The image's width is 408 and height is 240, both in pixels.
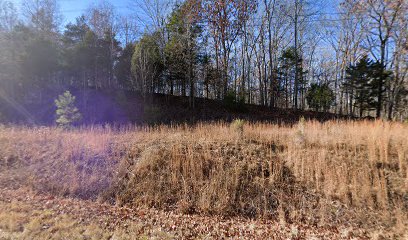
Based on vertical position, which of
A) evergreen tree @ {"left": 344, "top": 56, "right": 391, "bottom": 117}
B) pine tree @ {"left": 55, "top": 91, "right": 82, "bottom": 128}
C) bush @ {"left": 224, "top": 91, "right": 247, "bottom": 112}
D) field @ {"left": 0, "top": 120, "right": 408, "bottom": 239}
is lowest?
field @ {"left": 0, "top": 120, "right": 408, "bottom": 239}

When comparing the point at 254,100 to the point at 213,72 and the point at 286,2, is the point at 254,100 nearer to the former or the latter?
the point at 213,72

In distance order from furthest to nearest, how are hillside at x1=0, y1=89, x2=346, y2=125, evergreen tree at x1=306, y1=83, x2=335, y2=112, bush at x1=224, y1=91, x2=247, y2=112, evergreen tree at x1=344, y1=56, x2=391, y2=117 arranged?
evergreen tree at x1=306, y1=83, x2=335, y2=112, evergreen tree at x1=344, y1=56, x2=391, y2=117, bush at x1=224, y1=91, x2=247, y2=112, hillside at x1=0, y1=89, x2=346, y2=125

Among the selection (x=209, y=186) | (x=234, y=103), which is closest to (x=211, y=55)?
(x=234, y=103)

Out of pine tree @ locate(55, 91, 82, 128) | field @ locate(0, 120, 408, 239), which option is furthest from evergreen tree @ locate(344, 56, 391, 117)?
pine tree @ locate(55, 91, 82, 128)

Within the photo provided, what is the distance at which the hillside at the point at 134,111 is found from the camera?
15.0 metres

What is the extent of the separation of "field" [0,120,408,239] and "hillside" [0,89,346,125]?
794cm

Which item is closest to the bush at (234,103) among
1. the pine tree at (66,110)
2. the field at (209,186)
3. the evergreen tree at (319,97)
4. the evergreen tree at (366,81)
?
the evergreen tree at (319,97)

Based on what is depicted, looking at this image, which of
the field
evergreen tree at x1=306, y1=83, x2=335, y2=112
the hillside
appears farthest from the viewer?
evergreen tree at x1=306, y1=83, x2=335, y2=112

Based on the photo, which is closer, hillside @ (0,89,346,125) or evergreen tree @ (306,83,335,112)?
hillside @ (0,89,346,125)

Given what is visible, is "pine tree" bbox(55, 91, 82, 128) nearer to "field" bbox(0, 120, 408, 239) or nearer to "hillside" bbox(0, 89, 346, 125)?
"field" bbox(0, 120, 408, 239)

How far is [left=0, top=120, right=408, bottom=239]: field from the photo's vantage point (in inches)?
133

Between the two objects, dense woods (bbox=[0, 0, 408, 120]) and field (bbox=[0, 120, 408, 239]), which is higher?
dense woods (bbox=[0, 0, 408, 120])

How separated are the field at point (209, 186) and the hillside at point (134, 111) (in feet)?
26.0

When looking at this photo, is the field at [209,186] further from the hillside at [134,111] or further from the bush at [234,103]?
the bush at [234,103]
